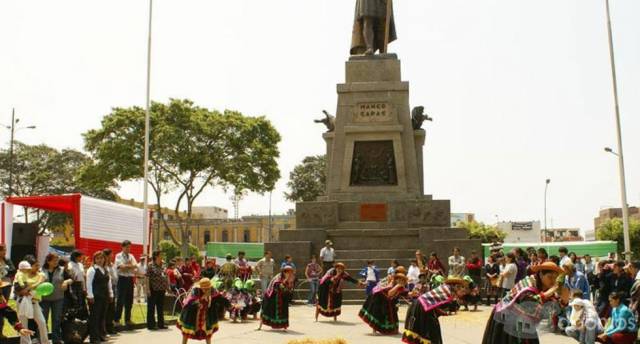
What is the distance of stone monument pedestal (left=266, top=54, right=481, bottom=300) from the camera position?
22.1 metres

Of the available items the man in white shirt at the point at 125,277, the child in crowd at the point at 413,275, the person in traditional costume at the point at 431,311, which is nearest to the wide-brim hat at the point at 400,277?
the person in traditional costume at the point at 431,311

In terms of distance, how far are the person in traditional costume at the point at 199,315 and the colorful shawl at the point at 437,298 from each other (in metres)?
3.70

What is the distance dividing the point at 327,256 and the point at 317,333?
22.6 ft

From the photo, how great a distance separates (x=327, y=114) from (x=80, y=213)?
30.0 feet

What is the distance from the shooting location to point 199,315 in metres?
11.7

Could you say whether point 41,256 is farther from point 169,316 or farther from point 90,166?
point 90,166

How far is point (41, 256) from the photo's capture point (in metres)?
24.1

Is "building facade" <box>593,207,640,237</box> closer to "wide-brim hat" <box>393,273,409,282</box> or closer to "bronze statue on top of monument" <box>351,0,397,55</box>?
"bronze statue on top of monument" <box>351,0,397,55</box>

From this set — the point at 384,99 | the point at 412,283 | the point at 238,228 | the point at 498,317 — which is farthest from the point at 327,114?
the point at 238,228

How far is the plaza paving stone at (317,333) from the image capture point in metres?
13.1

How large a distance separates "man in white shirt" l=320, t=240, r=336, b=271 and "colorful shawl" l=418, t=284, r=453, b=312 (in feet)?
35.0

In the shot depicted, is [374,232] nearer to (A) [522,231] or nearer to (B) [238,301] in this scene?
(B) [238,301]

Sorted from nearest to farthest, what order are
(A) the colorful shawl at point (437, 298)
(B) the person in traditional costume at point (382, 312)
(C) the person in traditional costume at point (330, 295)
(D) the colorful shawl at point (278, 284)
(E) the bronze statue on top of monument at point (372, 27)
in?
(A) the colorful shawl at point (437, 298) → (B) the person in traditional costume at point (382, 312) → (D) the colorful shawl at point (278, 284) → (C) the person in traditional costume at point (330, 295) → (E) the bronze statue on top of monument at point (372, 27)

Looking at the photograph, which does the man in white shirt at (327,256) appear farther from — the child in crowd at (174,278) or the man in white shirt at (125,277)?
the man in white shirt at (125,277)
